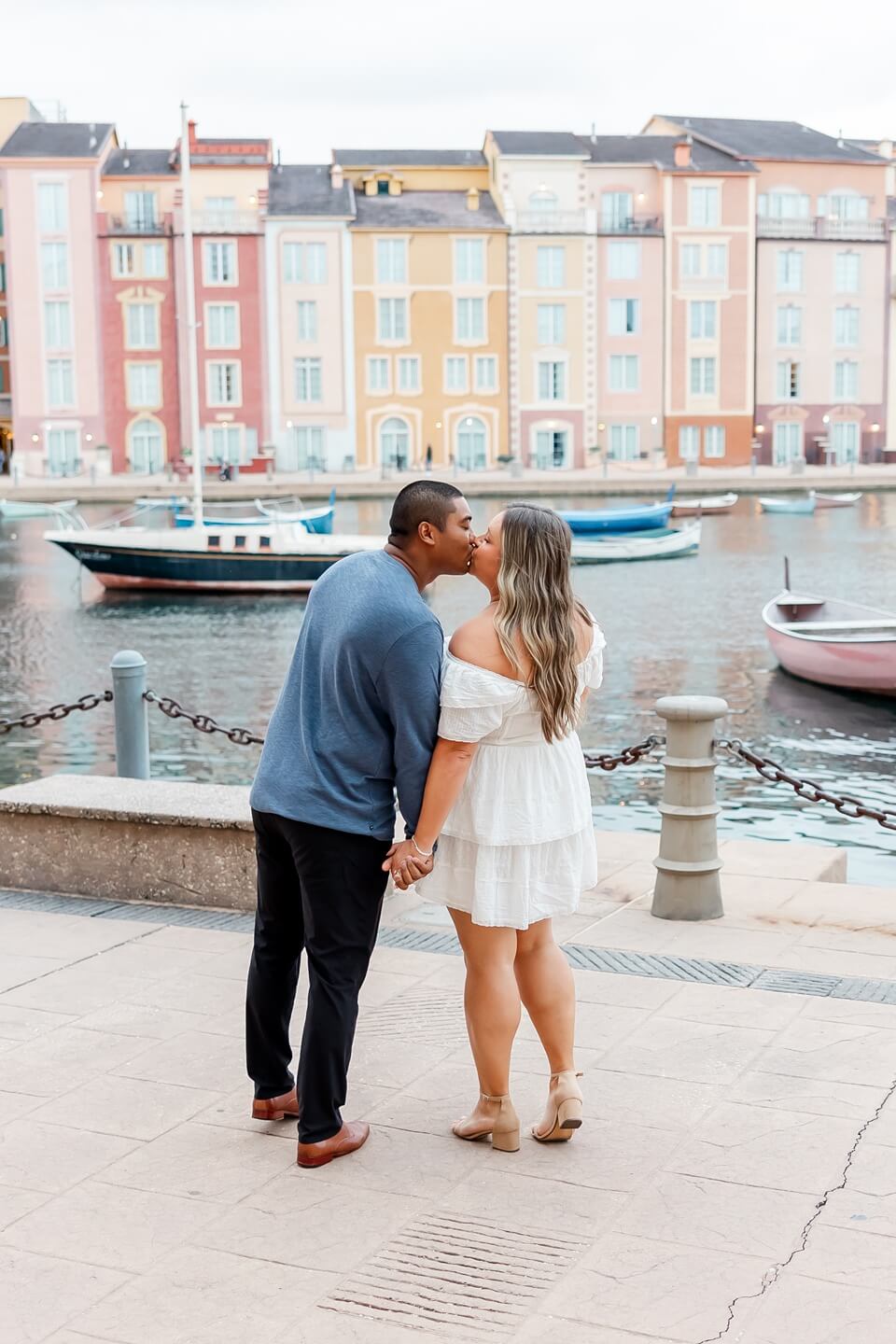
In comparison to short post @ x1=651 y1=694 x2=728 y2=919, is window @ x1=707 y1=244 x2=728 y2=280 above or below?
above

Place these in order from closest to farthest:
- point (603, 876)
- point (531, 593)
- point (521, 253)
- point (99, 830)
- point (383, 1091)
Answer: point (531, 593), point (383, 1091), point (99, 830), point (603, 876), point (521, 253)

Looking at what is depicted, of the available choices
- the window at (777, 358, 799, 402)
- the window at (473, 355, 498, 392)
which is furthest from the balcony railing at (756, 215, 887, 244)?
the window at (473, 355, 498, 392)

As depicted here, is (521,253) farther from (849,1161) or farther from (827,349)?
(849,1161)

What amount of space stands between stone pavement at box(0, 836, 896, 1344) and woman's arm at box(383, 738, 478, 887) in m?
0.77

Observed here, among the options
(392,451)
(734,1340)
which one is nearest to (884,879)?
(734,1340)

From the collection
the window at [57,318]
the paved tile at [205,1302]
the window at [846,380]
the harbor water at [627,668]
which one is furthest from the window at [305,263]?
the paved tile at [205,1302]

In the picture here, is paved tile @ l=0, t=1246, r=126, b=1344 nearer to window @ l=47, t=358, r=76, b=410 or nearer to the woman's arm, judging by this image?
the woman's arm

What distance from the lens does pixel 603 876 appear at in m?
7.21

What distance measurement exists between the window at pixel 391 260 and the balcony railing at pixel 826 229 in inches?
562

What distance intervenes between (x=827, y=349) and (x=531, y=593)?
6279cm

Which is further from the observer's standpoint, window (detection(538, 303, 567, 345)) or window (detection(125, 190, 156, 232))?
window (detection(538, 303, 567, 345))

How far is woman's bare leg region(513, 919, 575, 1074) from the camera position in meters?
4.08

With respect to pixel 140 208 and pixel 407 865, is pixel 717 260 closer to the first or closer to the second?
pixel 140 208

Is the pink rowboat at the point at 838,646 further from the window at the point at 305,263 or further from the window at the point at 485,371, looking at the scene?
the window at the point at 305,263
